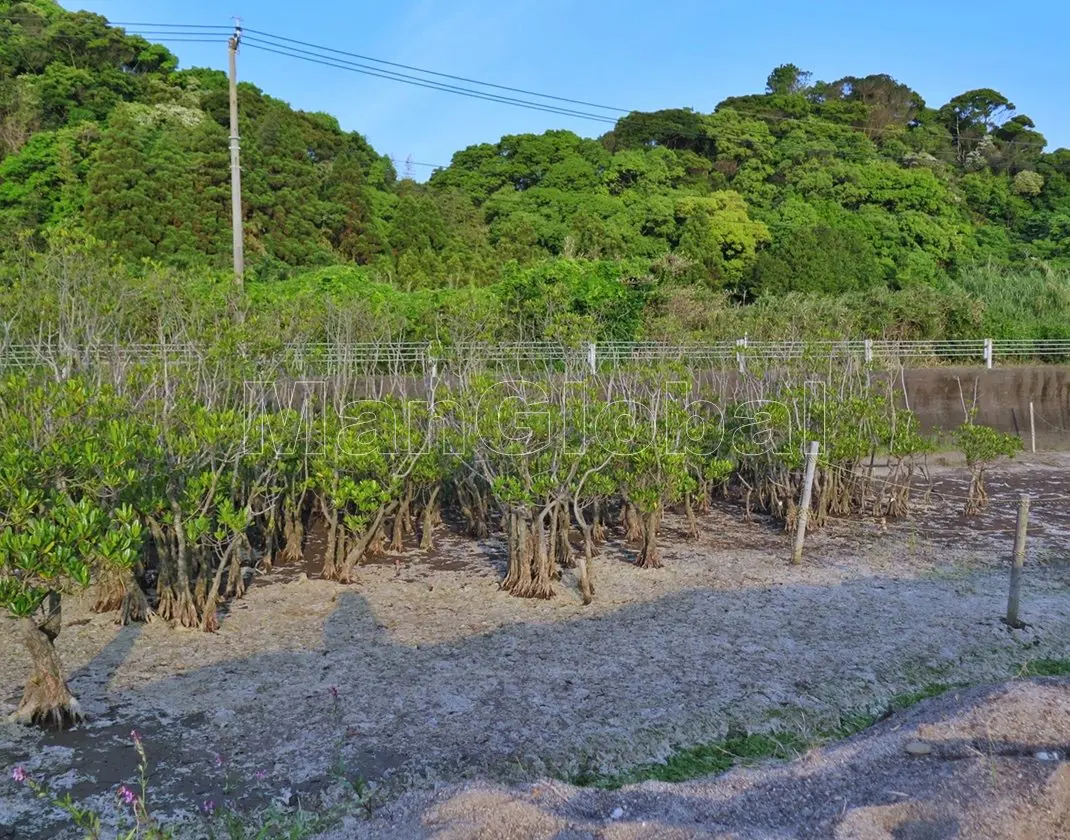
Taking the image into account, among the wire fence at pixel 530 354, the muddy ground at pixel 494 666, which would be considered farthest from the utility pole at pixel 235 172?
the muddy ground at pixel 494 666

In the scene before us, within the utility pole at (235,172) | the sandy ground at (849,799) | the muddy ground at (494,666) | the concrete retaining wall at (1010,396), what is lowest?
the muddy ground at (494,666)

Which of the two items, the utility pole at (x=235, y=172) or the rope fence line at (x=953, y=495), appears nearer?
the rope fence line at (x=953, y=495)

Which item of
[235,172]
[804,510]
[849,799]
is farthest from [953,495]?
[235,172]

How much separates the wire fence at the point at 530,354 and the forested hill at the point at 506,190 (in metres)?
2.97

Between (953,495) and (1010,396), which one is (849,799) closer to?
(953,495)

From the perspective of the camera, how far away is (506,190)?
3077cm

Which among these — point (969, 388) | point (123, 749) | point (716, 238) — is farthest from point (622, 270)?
point (123, 749)

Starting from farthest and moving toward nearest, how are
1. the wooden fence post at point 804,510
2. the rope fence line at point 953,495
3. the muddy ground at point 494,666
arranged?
the rope fence line at point 953,495 → the wooden fence post at point 804,510 → the muddy ground at point 494,666

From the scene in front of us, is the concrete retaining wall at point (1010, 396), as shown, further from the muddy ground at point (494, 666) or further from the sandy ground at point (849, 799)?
the sandy ground at point (849, 799)

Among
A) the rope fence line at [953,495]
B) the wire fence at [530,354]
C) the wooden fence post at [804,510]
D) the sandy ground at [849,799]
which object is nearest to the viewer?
the sandy ground at [849,799]

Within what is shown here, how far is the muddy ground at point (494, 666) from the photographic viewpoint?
13.4ft

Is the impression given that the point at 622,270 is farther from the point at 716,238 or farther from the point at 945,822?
the point at 945,822

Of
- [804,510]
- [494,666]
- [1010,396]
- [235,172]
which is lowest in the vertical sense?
[494,666]

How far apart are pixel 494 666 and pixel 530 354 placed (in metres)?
7.81
